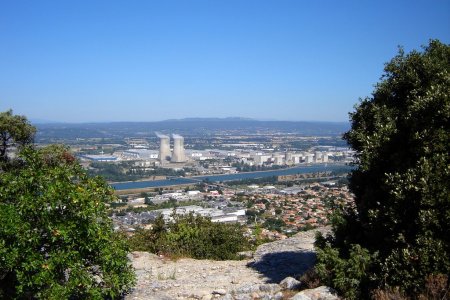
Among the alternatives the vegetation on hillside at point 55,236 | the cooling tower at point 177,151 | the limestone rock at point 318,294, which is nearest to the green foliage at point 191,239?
the limestone rock at point 318,294

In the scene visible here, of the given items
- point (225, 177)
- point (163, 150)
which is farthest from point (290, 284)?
point (163, 150)

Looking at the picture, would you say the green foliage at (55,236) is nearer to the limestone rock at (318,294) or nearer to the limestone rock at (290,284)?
the limestone rock at (318,294)

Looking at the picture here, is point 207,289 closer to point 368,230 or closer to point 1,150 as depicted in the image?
point 368,230

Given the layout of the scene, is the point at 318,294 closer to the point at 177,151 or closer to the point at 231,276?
the point at 231,276

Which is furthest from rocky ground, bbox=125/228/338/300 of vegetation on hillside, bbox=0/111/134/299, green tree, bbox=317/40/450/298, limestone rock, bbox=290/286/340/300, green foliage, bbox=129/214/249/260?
vegetation on hillside, bbox=0/111/134/299

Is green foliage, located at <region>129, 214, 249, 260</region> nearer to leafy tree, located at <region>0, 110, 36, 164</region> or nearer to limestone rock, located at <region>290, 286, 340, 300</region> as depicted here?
leafy tree, located at <region>0, 110, 36, 164</region>

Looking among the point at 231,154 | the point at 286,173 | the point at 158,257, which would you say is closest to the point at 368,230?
the point at 158,257
